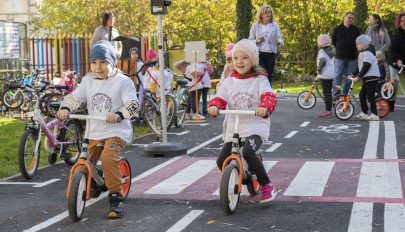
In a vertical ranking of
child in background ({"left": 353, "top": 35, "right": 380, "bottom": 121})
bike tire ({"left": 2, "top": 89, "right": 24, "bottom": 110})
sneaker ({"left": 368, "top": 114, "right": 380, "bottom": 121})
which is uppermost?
child in background ({"left": 353, "top": 35, "right": 380, "bottom": 121})

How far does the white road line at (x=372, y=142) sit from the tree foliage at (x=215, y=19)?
1573 cm

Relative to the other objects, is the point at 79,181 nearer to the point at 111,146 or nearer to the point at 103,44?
the point at 111,146

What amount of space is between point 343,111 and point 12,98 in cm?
878

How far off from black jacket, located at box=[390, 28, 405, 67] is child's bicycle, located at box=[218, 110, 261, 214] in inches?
396

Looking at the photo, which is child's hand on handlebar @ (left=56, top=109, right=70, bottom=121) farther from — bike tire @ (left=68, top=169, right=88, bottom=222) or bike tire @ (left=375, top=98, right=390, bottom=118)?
bike tire @ (left=375, top=98, right=390, bottom=118)

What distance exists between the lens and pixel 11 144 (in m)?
11.6

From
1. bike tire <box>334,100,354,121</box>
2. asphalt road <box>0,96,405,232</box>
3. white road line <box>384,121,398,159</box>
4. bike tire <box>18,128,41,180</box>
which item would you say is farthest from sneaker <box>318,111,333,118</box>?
bike tire <box>18,128,41,180</box>

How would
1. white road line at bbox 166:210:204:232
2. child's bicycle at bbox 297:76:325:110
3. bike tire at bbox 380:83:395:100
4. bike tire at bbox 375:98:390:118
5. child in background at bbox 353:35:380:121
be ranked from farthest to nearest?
child's bicycle at bbox 297:76:325:110 < bike tire at bbox 380:83:395:100 < bike tire at bbox 375:98:390:118 < child in background at bbox 353:35:380:121 < white road line at bbox 166:210:204:232

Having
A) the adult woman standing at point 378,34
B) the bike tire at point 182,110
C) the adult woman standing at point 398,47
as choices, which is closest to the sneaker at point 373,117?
the adult woman standing at point 398,47

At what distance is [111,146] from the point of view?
20.9 ft

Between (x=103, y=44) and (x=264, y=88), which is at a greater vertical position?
(x=103, y=44)

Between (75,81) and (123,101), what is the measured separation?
904 centimetres

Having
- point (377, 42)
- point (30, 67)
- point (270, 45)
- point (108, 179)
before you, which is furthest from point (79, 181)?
point (30, 67)

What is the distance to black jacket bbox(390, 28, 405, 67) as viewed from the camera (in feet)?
51.1
